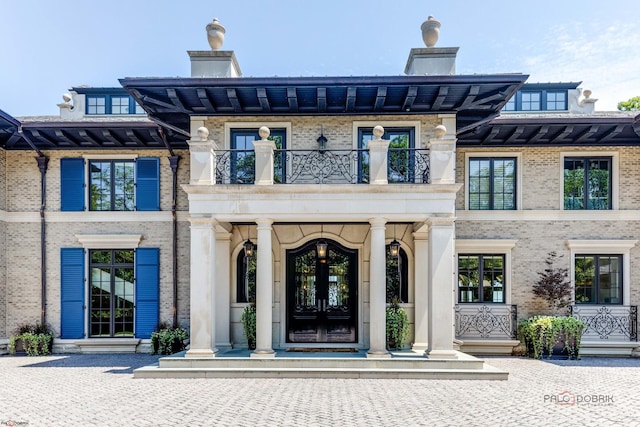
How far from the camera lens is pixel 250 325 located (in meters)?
11.6

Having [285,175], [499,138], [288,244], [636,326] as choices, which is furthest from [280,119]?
[636,326]

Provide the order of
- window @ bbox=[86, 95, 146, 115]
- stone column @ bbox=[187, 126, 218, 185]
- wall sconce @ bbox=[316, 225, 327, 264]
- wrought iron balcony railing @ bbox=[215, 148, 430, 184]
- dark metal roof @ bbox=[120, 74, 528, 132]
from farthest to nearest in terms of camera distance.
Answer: window @ bbox=[86, 95, 146, 115]
wall sconce @ bbox=[316, 225, 327, 264]
wrought iron balcony railing @ bbox=[215, 148, 430, 184]
dark metal roof @ bbox=[120, 74, 528, 132]
stone column @ bbox=[187, 126, 218, 185]

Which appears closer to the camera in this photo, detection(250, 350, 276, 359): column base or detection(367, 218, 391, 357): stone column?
detection(250, 350, 276, 359): column base

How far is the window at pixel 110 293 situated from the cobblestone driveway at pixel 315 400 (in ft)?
7.94

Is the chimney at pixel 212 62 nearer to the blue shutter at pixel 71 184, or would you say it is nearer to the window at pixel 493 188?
the blue shutter at pixel 71 184

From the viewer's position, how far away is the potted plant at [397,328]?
11.5 meters

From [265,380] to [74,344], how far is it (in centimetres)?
704

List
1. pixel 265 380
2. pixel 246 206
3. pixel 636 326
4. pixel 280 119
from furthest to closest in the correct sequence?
pixel 636 326, pixel 280 119, pixel 246 206, pixel 265 380

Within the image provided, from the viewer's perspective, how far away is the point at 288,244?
1221 centimetres

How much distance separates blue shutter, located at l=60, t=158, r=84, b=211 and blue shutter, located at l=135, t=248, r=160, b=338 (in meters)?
2.43

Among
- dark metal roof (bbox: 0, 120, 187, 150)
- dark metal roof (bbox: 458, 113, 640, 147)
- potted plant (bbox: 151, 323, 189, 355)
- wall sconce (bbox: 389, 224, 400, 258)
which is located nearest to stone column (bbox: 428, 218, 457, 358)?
wall sconce (bbox: 389, 224, 400, 258)

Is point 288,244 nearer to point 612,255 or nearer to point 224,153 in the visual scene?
point 224,153

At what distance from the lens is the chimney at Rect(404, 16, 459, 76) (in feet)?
39.2

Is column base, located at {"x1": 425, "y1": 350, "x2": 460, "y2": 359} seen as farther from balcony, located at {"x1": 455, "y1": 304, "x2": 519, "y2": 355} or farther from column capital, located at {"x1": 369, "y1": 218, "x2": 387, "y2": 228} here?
column capital, located at {"x1": 369, "y1": 218, "x2": 387, "y2": 228}
